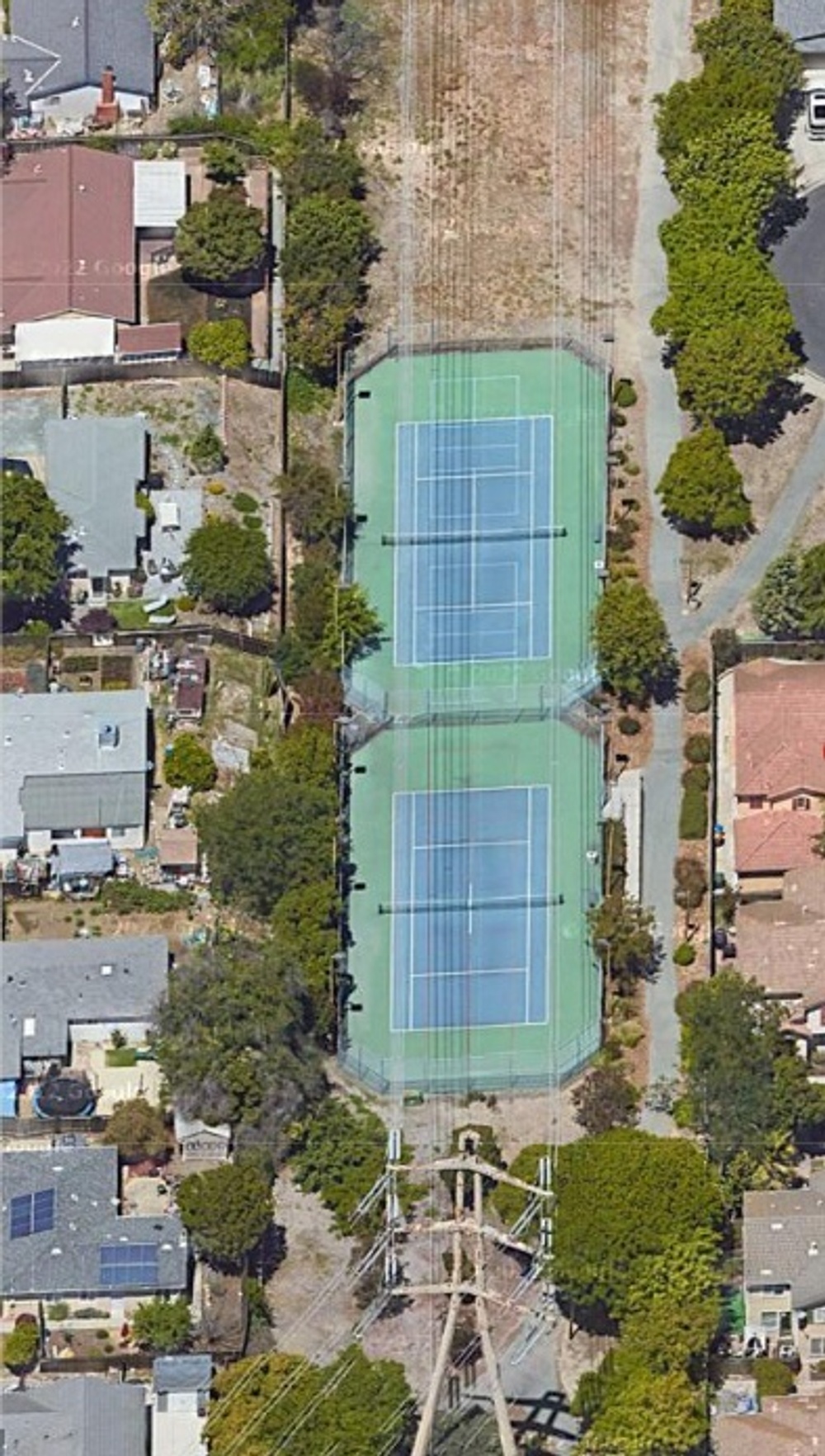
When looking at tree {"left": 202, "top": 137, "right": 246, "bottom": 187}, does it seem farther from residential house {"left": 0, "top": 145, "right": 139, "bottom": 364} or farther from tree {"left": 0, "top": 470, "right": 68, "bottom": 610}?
tree {"left": 0, "top": 470, "right": 68, "bottom": 610}

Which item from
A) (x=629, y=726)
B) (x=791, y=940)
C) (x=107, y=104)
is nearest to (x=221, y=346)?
(x=107, y=104)

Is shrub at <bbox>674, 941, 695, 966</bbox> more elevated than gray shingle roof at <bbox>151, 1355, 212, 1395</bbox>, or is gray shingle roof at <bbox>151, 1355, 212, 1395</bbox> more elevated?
shrub at <bbox>674, 941, 695, 966</bbox>

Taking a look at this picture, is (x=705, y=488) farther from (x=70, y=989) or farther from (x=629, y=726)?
(x=70, y=989)

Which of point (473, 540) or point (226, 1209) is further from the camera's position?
point (473, 540)

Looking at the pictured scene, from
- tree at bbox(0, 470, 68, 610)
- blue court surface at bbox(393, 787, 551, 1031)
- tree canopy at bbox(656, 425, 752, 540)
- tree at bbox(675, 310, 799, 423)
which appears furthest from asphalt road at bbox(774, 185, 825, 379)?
tree at bbox(0, 470, 68, 610)

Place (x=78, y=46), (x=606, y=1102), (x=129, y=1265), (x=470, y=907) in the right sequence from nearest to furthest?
1. (x=129, y=1265)
2. (x=606, y=1102)
3. (x=470, y=907)
4. (x=78, y=46)

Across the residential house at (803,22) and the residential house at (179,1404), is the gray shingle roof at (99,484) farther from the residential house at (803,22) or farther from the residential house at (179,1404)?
the residential house at (179,1404)
